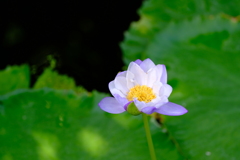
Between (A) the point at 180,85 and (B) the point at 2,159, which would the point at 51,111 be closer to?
(B) the point at 2,159

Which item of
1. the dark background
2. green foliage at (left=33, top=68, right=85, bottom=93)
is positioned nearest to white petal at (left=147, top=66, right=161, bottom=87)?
green foliage at (left=33, top=68, right=85, bottom=93)

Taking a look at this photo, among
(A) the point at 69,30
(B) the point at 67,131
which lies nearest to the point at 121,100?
(B) the point at 67,131

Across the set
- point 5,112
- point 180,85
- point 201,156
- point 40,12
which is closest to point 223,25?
point 180,85

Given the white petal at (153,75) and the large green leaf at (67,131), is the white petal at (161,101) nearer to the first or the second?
the white petal at (153,75)

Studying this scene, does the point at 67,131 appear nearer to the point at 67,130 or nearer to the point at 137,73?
the point at 67,130

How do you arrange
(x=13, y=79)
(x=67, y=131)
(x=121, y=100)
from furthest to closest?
(x=13, y=79), (x=67, y=131), (x=121, y=100)

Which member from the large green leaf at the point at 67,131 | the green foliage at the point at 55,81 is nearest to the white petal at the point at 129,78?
the large green leaf at the point at 67,131
